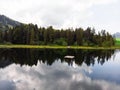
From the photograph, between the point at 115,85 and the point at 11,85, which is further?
the point at 115,85

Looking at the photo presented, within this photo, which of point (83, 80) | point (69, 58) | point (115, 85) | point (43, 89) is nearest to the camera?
point (43, 89)

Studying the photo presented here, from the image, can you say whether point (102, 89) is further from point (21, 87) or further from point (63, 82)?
point (21, 87)

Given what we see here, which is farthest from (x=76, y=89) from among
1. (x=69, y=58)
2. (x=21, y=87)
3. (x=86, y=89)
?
(x=69, y=58)

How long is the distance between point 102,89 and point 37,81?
1605 centimetres

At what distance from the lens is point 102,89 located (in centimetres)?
5819

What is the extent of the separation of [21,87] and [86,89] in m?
13.3

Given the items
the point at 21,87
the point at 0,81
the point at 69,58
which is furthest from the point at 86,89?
the point at 69,58

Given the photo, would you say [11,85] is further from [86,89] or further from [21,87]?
[86,89]

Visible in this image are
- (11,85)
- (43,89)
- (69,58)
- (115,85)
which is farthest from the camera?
(69,58)

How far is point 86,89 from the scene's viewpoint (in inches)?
2271

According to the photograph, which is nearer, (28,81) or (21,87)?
(21,87)

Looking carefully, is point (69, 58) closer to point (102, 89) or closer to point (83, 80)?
point (83, 80)

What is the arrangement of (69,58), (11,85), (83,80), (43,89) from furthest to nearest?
(69,58) → (83,80) → (11,85) → (43,89)

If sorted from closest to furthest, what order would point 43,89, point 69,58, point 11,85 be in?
point 43,89
point 11,85
point 69,58
